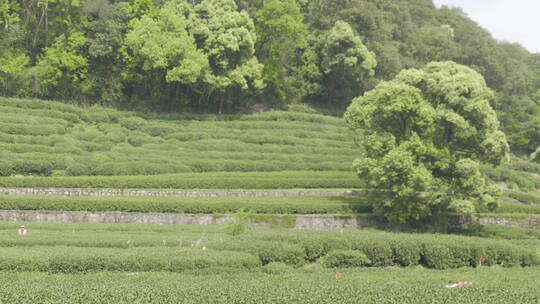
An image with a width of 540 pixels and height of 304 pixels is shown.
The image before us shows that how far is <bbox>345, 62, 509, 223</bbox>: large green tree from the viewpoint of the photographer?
2983 centimetres

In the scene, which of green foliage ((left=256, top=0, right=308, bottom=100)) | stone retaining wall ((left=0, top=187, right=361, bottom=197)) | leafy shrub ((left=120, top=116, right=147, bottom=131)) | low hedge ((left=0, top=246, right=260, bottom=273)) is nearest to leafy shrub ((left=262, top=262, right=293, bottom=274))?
low hedge ((left=0, top=246, right=260, bottom=273))

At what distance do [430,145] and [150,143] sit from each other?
81.4ft

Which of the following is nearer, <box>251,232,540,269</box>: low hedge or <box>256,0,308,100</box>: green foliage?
<box>251,232,540,269</box>: low hedge

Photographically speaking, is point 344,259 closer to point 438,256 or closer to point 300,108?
point 438,256

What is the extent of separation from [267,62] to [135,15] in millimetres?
16063

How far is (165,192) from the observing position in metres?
34.1

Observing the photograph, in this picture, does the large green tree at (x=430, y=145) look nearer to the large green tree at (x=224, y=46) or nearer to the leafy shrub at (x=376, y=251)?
the leafy shrub at (x=376, y=251)

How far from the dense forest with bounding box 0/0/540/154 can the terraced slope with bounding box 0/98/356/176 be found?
435 cm

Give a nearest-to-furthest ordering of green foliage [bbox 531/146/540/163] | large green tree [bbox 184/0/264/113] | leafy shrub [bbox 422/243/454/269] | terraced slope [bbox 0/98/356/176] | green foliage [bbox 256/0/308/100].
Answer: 1. leafy shrub [bbox 422/243/454/269]
2. terraced slope [bbox 0/98/356/176]
3. large green tree [bbox 184/0/264/113]
4. green foliage [bbox 256/0/308/100]
5. green foliage [bbox 531/146/540/163]

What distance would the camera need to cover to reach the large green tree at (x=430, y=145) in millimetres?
29828

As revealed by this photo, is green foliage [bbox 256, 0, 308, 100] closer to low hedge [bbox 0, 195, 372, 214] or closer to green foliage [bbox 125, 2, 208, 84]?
green foliage [bbox 125, 2, 208, 84]

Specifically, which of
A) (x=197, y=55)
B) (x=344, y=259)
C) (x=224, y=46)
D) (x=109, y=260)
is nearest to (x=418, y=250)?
(x=344, y=259)

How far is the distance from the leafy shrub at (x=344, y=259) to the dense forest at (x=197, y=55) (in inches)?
1268

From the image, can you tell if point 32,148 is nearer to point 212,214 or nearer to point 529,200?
point 212,214
